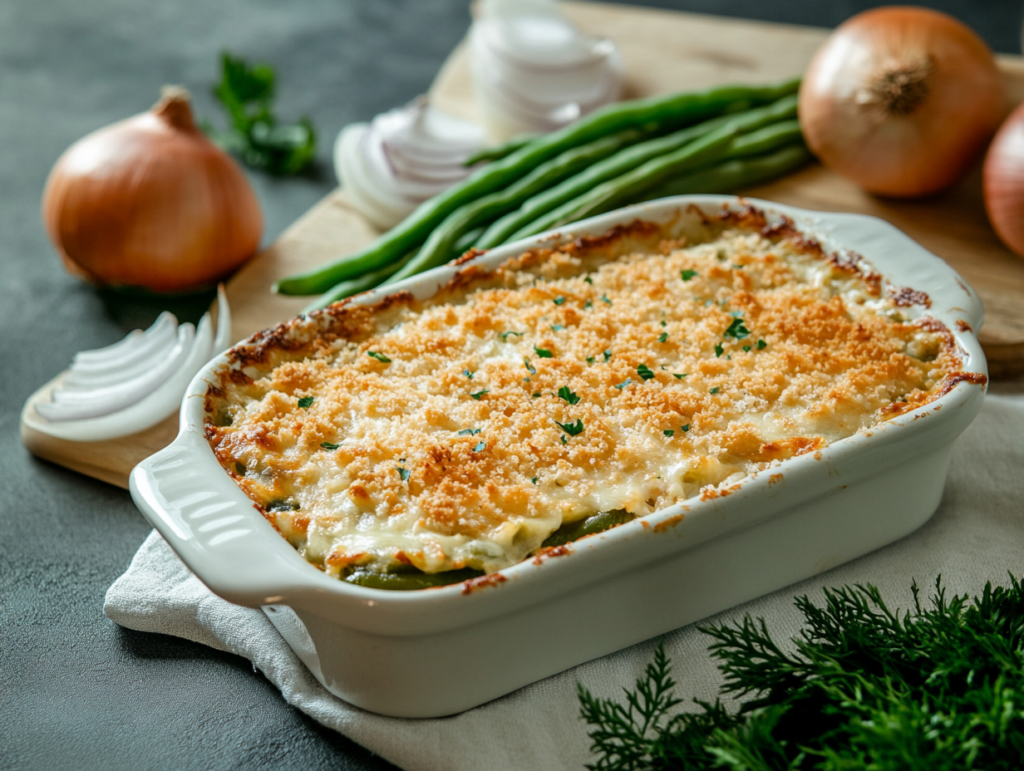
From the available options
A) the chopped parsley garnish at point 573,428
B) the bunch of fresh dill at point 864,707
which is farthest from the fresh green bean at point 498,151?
the bunch of fresh dill at point 864,707

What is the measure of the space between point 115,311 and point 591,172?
186cm

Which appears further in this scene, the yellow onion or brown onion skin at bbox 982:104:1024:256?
the yellow onion

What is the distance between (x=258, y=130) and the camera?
4.58 m

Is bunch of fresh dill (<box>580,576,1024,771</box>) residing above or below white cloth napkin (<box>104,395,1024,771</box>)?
above

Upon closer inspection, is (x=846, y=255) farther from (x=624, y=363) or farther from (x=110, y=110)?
(x=110, y=110)

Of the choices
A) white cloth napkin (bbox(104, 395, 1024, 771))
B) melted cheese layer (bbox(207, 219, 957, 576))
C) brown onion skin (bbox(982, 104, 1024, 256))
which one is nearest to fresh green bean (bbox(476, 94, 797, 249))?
melted cheese layer (bbox(207, 219, 957, 576))

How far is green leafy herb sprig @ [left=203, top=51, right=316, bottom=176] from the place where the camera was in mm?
4457

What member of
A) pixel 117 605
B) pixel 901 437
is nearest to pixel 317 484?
pixel 117 605

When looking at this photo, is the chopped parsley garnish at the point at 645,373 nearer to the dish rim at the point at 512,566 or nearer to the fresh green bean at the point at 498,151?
the dish rim at the point at 512,566

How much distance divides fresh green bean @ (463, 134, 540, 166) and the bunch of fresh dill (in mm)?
2269

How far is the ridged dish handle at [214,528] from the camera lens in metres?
1.89

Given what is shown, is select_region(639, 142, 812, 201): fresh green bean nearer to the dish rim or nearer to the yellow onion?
the dish rim

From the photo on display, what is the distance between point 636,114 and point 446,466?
→ 2.23 metres

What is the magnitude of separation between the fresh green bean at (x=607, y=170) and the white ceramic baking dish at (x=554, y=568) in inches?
54.1
